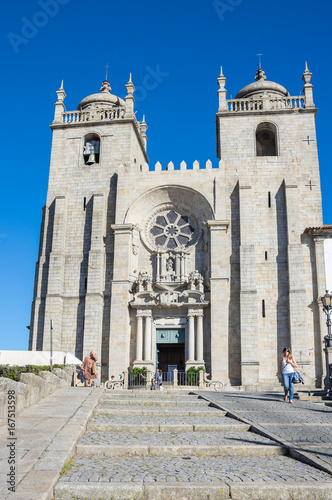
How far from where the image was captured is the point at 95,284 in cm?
2731

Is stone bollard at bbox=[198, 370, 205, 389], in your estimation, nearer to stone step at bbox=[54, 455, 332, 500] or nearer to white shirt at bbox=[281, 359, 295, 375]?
white shirt at bbox=[281, 359, 295, 375]

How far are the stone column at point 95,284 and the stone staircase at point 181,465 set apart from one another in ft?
56.7

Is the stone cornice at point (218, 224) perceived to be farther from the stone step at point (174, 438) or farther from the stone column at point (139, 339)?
the stone step at point (174, 438)

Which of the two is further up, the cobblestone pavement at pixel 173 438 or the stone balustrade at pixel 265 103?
the stone balustrade at pixel 265 103

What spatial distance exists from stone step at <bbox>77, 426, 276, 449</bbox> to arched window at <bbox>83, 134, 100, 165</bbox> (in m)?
24.7

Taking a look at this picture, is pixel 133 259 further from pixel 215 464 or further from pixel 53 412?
pixel 215 464

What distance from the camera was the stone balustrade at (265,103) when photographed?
30500mm

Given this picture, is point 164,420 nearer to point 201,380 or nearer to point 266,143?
point 201,380

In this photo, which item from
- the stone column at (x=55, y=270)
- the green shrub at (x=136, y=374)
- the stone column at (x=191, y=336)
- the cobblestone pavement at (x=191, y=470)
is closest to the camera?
the cobblestone pavement at (x=191, y=470)

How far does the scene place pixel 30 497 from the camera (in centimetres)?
429

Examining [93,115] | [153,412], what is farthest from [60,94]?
[153,412]

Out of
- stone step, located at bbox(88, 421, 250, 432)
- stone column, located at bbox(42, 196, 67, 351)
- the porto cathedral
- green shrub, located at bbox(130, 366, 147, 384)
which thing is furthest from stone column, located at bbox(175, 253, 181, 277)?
stone step, located at bbox(88, 421, 250, 432)

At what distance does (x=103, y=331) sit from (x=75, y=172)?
998 cm

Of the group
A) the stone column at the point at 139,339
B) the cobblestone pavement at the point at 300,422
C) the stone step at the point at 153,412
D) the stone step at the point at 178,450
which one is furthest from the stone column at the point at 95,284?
the stone step at the point at 178,450
